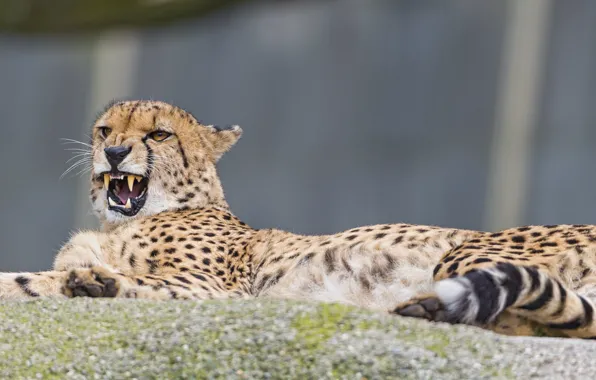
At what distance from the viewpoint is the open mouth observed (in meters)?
4.56

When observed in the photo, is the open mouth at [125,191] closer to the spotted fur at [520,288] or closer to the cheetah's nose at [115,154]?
the cheetah's nose at [115,154]

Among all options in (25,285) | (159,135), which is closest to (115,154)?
(159,135)

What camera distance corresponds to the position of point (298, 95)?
26.1 ft

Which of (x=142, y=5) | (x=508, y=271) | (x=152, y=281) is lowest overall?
(x=152, y=281)

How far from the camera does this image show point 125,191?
4637mm

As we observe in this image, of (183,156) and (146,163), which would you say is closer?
(146,163)

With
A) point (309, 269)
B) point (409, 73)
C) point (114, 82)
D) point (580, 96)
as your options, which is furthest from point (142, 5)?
point (309, 269)

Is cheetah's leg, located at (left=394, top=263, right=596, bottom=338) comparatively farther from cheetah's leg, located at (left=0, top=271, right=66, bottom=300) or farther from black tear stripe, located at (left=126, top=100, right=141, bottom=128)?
black tear stripe, located at (left=126, top=100, right=141, bottom=128)

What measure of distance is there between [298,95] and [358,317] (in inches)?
200

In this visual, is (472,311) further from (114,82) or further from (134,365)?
(114,82)

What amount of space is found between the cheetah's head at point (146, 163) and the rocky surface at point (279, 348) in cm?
152

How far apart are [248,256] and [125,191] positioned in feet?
2.14

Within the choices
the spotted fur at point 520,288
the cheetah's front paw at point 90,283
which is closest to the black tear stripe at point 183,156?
the cheetah's front paw at point 90,283

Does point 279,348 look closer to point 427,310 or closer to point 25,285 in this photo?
point 427,310
